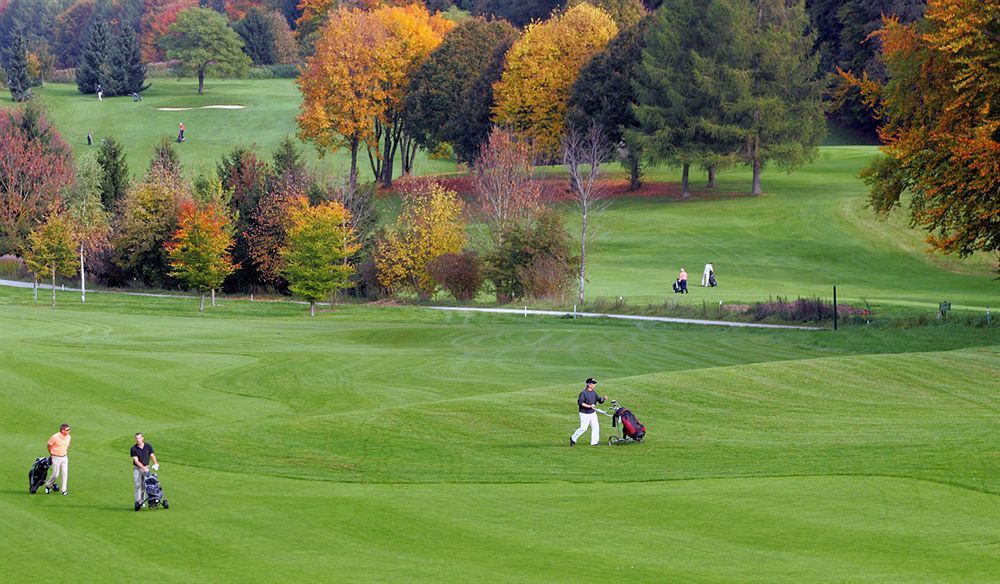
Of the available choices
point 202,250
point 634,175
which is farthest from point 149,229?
point 634,175

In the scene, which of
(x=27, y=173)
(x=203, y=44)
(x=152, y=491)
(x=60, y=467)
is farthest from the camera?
(x=203, y=44)

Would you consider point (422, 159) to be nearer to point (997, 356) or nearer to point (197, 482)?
point (997, 356)

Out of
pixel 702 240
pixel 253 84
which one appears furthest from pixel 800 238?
pixel 253 84

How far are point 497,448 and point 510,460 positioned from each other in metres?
1.46

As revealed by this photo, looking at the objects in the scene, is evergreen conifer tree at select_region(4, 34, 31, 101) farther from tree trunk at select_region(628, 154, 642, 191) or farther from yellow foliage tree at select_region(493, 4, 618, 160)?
tree trunk at select_region(628, 154, 642, 191)

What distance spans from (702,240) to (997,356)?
158ft

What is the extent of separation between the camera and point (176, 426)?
3456 cm

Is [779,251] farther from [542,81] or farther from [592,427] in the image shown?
[592,427]

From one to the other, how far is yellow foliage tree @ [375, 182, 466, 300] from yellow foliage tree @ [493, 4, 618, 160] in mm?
32901

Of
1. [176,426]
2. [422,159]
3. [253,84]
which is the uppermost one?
[253,84]

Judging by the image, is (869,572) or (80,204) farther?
(80,204)

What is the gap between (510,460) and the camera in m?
29.1

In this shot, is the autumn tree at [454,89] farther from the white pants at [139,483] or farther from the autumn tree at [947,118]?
the white pants at [139,483]

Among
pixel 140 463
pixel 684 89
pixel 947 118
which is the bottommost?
pixel 140 463
